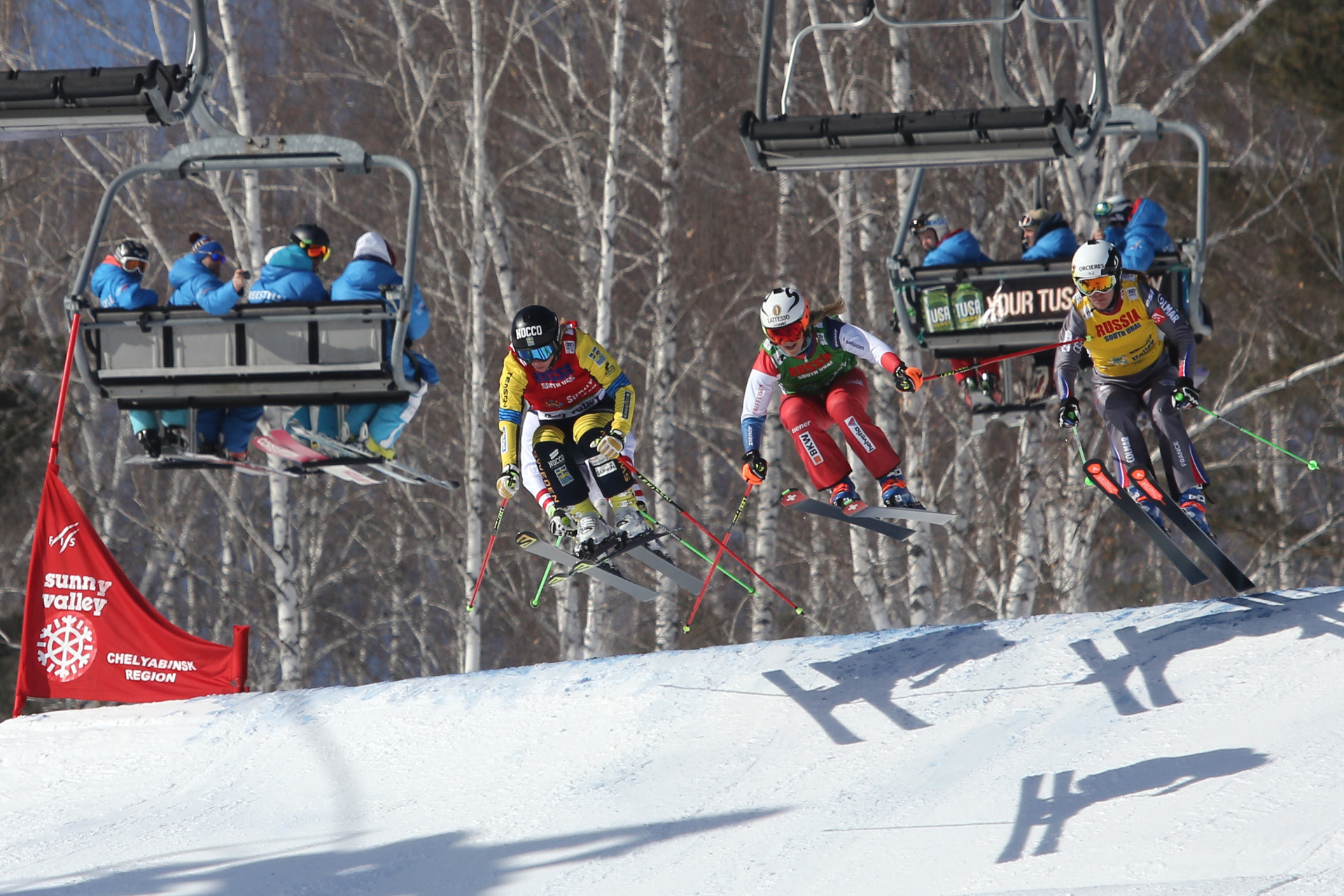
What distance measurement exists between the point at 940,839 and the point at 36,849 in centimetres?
466

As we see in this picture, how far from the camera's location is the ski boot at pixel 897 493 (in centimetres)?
845

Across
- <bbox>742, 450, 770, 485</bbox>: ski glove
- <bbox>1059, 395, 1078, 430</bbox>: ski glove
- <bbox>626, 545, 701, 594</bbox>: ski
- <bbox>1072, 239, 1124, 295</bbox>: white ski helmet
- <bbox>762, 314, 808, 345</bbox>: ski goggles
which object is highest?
<bbox>1072, 239, 1124, 295</bbox>: white ski helmet

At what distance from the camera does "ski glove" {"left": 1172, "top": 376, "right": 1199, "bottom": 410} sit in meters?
8.16

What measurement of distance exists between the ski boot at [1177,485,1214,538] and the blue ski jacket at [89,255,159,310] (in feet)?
21.0

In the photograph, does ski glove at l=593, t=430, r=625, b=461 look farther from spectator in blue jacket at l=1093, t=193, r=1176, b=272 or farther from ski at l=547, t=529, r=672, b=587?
spectator in blue jacket at l=1093, t=193, r=1176, b=272

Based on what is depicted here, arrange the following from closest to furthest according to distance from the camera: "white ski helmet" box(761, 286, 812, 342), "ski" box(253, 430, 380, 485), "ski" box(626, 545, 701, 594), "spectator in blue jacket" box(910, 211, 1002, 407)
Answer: "white ski helmet" box(761, 286, 812, 342) → "ski" box(626, 545, 701, 594) → "ski" box(253, 430, 380, 485) → "spectator in blue jacket" box(910, 211, 1002, 407)

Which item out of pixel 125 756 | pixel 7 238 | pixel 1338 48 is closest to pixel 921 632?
pixel 125 756

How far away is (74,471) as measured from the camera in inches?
681

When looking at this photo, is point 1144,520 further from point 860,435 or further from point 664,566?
point 664,566

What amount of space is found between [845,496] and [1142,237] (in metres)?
2.51

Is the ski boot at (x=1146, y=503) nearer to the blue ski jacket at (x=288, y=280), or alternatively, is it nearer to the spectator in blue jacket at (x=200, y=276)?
the blue ski jacket at (x=288, y=280)

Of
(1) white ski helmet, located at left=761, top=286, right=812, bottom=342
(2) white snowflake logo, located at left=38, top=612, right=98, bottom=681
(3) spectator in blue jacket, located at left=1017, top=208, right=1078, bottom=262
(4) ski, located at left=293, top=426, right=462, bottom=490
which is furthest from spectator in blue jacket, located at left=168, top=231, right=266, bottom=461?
(3) spectator in blue jacket, located at left=1017, top=208, right=1078, bottom=262

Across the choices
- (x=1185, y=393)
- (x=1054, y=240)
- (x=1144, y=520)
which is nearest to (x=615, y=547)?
(x=1144, y=520)

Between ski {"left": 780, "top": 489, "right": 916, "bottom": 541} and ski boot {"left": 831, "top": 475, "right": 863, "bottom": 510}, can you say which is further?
ski boot {"left": 831, "top": 475, "right": 863, "bottom": 510}
